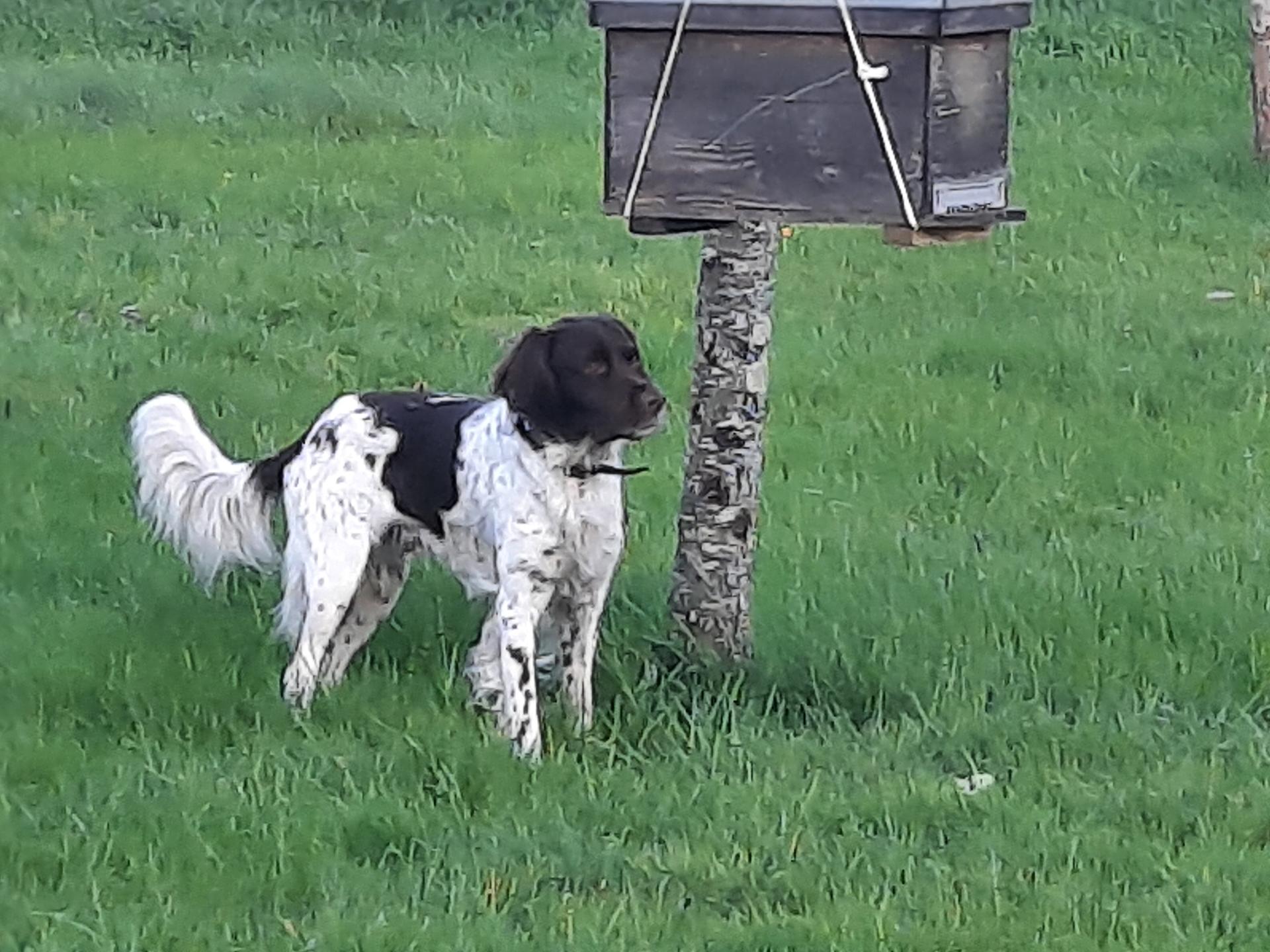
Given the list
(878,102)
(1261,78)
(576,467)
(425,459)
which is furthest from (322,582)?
(1261,78)

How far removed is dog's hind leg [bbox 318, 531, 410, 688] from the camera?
21.2 ft

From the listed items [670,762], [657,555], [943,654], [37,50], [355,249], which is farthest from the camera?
[37,50]

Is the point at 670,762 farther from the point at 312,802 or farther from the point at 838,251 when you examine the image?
the point at 838,251

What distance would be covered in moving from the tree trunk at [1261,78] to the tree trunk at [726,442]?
25.5 feet

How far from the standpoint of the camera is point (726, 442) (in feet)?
21.0

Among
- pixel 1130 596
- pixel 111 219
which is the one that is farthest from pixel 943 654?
pixel 111 219

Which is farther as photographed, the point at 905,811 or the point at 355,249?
the point at 355,249

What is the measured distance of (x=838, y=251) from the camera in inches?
457

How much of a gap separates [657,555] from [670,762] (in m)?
1.57

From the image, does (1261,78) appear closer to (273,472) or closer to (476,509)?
(273,472)

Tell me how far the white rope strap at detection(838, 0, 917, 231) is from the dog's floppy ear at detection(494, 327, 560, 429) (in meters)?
0.92

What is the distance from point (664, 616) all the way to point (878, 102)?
68.2 inches

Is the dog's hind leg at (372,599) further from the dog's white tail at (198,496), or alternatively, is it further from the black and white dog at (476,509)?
the dog's white tail at (198,496)

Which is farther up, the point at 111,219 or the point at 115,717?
the point at 111,219
